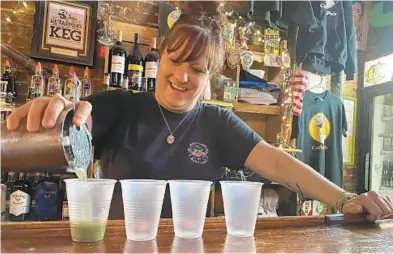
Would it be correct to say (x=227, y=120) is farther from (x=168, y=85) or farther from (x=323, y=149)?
(x=323, y=149)

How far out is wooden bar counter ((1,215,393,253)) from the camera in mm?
734

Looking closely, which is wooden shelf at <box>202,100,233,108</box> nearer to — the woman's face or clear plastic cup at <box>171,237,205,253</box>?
the woman's face

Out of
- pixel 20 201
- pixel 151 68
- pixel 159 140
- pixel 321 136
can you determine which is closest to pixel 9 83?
pixel 20 201

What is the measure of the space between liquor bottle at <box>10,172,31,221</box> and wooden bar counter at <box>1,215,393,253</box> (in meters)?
1.65

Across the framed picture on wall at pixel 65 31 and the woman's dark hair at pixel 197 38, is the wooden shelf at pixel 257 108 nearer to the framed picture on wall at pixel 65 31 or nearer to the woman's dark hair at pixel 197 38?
the framed picture on wall at pixel 65 31

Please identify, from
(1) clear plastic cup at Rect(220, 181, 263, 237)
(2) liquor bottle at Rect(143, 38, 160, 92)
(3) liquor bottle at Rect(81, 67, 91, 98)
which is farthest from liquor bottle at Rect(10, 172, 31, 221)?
(1) clear plastic cup at Rect(220, 181, 263, 237)

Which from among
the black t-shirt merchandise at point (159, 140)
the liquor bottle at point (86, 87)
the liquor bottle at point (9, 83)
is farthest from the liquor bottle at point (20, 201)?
the black t-shirt merchandise at point (159, 140)

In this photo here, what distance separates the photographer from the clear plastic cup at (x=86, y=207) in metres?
0.75

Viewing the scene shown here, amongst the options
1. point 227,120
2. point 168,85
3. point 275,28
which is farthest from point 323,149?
point 168,85

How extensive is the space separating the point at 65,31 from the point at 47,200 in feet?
3.60

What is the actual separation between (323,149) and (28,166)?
8.61 ft

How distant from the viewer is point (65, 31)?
8.87 feet

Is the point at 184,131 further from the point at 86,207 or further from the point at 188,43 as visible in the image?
the point at 86,207

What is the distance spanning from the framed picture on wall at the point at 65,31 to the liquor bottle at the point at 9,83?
Result: 0.60ft
